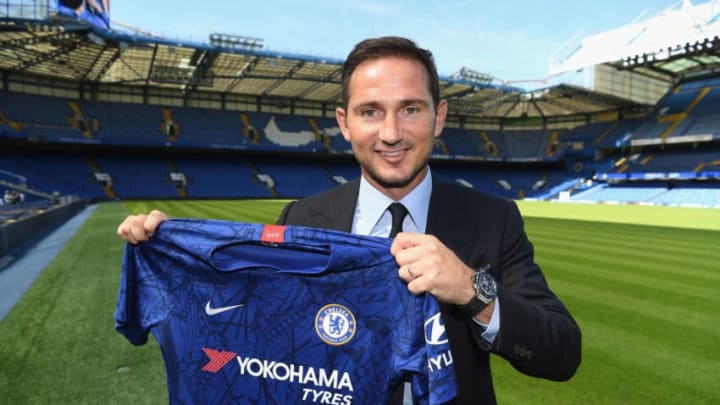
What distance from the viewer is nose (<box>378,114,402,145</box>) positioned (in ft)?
5.74

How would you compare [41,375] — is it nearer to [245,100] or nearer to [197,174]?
[197,174]

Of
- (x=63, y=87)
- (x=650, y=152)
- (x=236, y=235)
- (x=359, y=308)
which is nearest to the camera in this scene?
(x=359, y=308)

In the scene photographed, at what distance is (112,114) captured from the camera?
41281 millimetres

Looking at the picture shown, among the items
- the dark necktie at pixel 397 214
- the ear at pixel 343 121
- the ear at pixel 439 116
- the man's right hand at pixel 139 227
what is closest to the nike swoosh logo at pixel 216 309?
the man's right hand at pixel 139 227

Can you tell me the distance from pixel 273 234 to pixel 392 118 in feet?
2.38

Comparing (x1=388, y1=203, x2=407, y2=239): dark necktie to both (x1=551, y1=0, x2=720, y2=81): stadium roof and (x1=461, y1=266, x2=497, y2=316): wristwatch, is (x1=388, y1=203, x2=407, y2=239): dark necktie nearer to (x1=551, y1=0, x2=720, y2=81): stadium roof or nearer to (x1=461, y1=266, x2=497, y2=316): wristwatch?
(x1=461, y1=266, x2=497, y2=316): wristwatch

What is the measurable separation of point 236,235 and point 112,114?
1840 inches

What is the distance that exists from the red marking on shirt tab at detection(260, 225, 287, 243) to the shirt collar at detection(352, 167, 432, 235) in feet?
1.27

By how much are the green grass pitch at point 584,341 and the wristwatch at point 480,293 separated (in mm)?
2934

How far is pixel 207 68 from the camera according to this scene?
117 ft

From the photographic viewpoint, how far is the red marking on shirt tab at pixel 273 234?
1.85 m

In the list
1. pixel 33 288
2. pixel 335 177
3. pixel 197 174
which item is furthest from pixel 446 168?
pixel 33 288

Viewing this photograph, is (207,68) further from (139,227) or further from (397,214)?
(397,214)

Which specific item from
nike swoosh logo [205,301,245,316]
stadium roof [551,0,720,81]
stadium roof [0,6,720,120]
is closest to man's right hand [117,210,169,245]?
nike swoosh logo [205,301,245,316]
